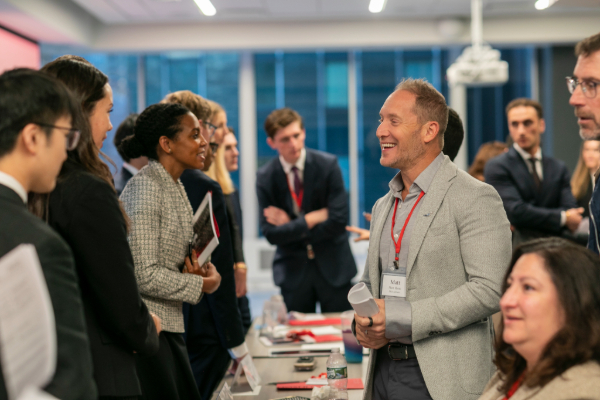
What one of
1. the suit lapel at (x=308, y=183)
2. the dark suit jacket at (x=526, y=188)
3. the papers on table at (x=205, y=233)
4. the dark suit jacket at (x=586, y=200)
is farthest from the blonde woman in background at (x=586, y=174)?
the papers on table at (x=205, y=233)

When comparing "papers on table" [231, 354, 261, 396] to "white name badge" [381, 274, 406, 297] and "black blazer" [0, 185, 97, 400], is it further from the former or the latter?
"black blazer" [0, 185, 97, 400]

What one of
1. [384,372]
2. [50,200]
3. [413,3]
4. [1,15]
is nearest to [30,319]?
[50,200]

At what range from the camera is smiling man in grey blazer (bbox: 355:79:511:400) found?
5.28 ft

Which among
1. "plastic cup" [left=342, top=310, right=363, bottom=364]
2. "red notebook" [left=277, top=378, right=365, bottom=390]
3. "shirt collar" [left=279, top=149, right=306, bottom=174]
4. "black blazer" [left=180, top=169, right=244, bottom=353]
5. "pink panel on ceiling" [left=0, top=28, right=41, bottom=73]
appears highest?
"pink panel on ceiling" [left=0, top=28, right=41, bottom=73]

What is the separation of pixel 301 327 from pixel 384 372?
143 centimetres

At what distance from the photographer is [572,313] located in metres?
1.18

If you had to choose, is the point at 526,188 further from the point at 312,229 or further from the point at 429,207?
the point at 429,207

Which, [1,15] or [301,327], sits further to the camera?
[1,15]

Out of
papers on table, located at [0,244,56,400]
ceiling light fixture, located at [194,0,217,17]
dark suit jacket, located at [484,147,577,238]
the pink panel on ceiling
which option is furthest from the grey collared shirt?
the pink panel on ceiling

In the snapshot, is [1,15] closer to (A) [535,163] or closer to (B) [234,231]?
(B) [234,231]

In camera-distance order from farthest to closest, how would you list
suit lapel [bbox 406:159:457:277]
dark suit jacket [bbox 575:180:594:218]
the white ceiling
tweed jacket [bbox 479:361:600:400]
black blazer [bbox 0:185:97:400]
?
the white ceiling < dark suit jacket [bbox 575:180:594:218] < suit lapel [bbox 406:159:457:277] < tweed jacket [bbox 479:361:600:400] < black blazer [bbox 0:185:97:400]

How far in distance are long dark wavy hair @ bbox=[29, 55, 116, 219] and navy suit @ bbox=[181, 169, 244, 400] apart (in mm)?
915

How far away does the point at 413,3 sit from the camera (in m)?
6.49

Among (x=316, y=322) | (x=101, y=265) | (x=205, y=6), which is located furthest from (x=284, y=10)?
(x=101, y=265)
